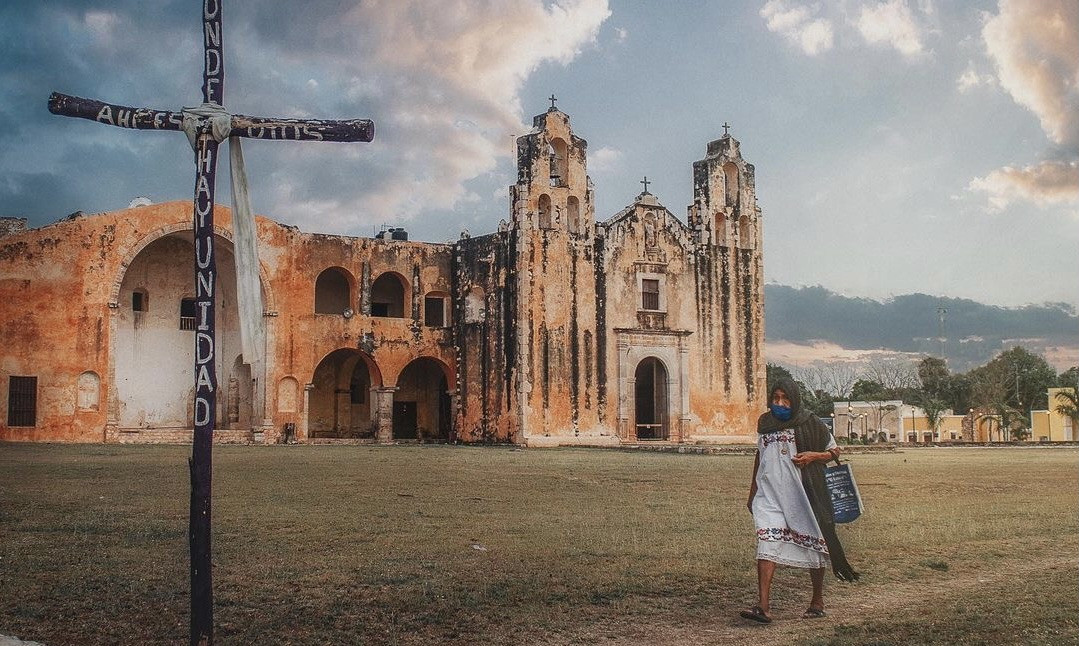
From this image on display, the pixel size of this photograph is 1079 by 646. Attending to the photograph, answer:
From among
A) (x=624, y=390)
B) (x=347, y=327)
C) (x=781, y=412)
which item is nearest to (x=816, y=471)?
(x=781, y=412)

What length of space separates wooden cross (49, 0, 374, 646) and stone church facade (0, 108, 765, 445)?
20111 millimetres

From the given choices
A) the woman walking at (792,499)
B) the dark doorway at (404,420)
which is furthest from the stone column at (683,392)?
the woman walking at (792,499)

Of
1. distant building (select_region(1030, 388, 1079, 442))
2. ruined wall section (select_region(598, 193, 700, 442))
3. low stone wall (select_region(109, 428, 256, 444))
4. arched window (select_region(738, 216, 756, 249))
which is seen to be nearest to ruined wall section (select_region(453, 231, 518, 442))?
ruined wall section (select_region(598, 193, 700, 442))

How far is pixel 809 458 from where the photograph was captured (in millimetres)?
5750

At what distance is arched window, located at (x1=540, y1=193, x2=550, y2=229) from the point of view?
2773cm

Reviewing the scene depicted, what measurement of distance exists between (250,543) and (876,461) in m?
17.2

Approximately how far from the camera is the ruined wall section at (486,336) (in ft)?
89.2

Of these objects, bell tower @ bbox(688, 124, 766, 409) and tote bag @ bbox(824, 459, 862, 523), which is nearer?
tote bag @ bbox(824, 459, 862, 523)

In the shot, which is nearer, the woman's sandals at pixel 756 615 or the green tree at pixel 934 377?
the woman's sandals at pixel 756 615

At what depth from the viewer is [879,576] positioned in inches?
296

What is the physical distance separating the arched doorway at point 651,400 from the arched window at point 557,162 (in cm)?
595

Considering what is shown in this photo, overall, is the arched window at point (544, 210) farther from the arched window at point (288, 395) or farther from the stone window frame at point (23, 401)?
the stone window frame at point (23, 401)

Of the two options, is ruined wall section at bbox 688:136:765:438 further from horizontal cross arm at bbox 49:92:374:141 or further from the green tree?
the green tree

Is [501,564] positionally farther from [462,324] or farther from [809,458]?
[462,324]
